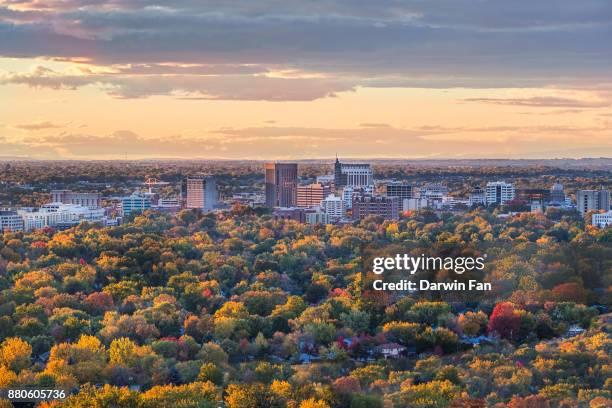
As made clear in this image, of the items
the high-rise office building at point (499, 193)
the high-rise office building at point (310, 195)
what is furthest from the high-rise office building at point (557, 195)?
the high-rise office building at point (310, 195)

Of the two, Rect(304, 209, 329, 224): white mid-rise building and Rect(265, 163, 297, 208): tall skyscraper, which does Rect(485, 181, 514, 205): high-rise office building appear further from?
Rect(304, 209, 329, 224): white mid-rise building

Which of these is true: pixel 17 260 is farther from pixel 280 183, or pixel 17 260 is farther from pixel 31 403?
pixel 280 183

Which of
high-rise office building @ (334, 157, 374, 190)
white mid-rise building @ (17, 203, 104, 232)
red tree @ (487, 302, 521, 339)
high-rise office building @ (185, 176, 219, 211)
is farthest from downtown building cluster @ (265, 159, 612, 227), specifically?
red tree @ (487, 302, 521, 339)

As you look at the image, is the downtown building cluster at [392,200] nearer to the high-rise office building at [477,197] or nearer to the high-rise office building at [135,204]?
the high-rise office building at [477,197]

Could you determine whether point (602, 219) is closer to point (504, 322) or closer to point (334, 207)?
point (334, 207)

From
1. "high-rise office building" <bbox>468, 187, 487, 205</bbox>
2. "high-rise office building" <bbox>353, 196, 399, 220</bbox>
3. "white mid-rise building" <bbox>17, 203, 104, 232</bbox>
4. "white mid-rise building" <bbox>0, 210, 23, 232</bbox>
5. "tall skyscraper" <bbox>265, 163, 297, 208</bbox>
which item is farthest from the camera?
"tall skyscraper" <bbox>265, 163, 297, 208</bbox>

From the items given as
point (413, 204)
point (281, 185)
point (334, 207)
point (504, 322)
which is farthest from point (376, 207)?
point (504, 322)
